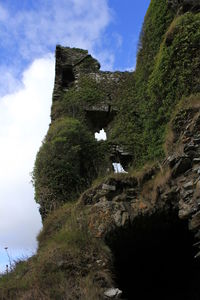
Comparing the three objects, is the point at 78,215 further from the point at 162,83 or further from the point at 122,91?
the point at 122,91

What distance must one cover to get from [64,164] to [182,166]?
463cm

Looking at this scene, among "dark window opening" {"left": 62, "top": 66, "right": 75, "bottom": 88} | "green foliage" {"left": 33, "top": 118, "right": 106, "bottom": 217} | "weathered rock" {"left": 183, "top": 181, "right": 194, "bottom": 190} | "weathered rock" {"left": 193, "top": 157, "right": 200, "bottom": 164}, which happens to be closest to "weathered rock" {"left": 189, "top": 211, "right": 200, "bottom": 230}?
"weathered rock" {"left": 183, "top": 181, "right": 194, "bottom": 190}

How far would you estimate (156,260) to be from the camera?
33.3 ft

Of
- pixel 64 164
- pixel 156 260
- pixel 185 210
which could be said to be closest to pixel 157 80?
pixel 64 164

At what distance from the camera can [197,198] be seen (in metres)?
7.32

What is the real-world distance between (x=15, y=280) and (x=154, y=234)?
10.1ft

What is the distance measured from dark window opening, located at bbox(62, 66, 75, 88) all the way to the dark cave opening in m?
8.51

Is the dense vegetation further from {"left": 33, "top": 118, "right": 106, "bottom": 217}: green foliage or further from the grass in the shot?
the grass

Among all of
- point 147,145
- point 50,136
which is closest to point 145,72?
point 147,145

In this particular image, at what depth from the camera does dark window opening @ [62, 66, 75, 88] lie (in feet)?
53.8

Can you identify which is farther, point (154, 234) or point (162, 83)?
point (162, 83)

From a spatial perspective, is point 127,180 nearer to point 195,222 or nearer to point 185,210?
point 185,210

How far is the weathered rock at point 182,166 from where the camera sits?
798cm

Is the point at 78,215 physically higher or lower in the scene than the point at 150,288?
higher
